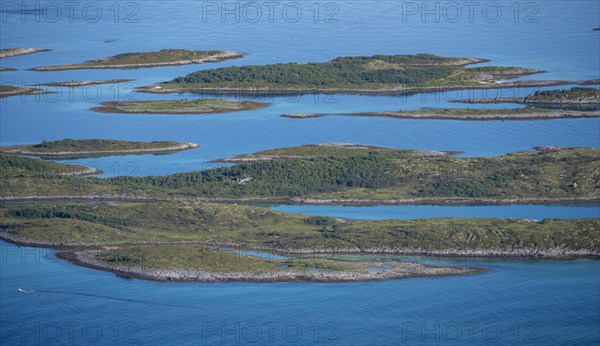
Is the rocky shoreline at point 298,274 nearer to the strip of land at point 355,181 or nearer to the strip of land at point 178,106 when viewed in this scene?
the strip of land at point 355,181

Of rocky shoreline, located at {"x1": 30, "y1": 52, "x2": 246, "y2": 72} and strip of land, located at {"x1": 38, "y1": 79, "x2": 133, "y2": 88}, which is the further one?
rocky shoreline, located at {"x1": 30, "y1": 52, "x2": 246, "y2": 72}

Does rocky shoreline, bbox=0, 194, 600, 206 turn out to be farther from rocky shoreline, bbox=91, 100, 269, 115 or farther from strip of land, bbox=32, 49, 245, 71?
strip of land, bbox=32, 49, 245, 71

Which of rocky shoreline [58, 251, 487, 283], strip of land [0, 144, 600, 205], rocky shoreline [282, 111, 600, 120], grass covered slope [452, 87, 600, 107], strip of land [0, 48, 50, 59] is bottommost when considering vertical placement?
rocky shoreline [58, 251, 487, 283]

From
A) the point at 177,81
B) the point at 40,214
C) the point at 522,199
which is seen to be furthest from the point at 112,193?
the point at 177,81

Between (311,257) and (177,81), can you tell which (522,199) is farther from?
(177,81)

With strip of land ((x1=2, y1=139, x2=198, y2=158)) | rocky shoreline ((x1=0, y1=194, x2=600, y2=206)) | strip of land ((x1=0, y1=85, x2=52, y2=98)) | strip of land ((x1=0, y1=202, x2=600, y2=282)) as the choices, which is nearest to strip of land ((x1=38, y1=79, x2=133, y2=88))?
strip of land ((x1=0, y1=85, x2=52, y2=98))

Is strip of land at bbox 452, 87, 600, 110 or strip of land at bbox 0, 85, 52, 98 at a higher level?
strip of land at bbox 0, 85, 52, 98
